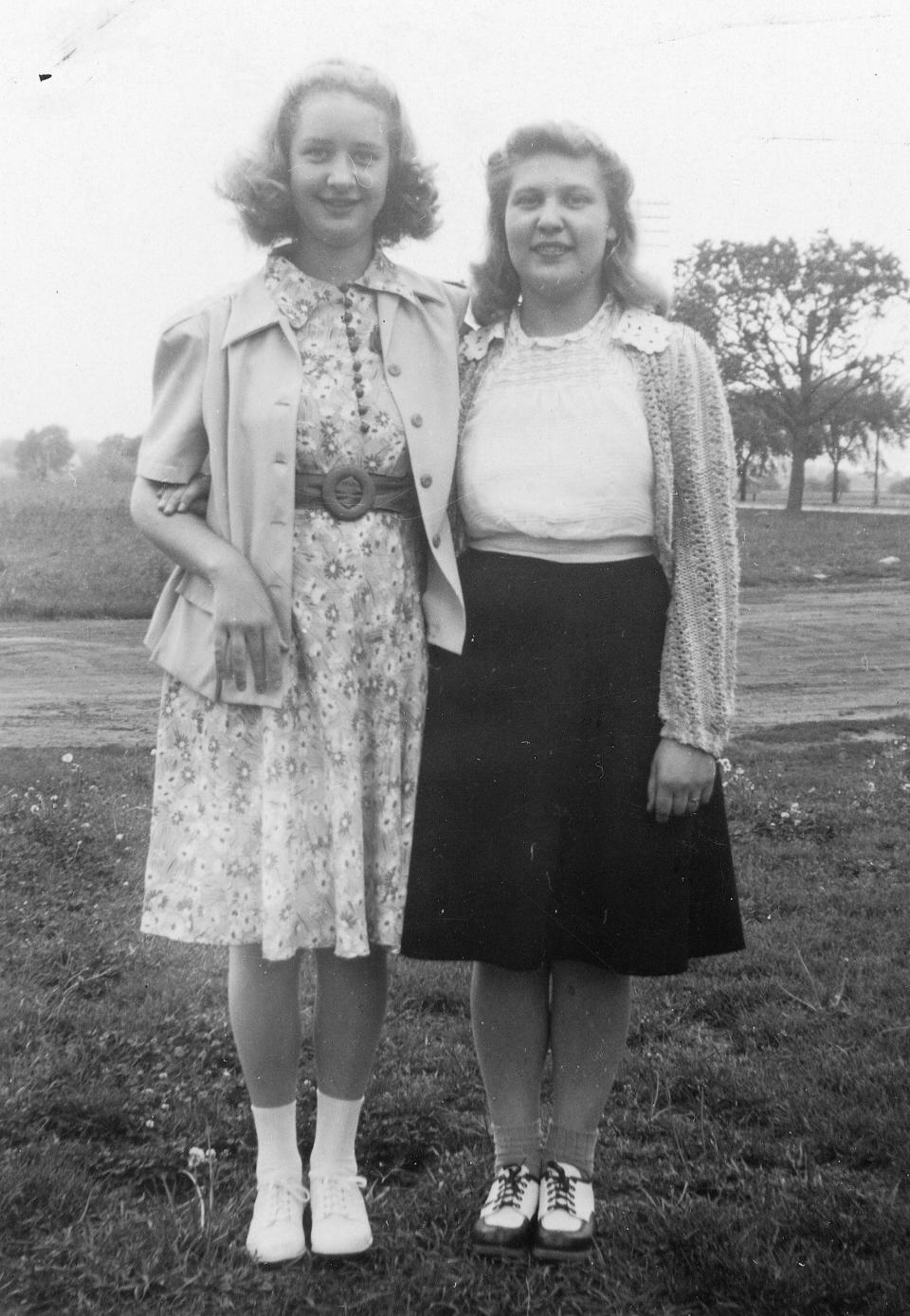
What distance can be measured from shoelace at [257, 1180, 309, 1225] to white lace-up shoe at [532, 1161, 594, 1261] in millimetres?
470

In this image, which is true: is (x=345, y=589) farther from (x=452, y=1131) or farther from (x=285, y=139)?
(x=452, y=1131)

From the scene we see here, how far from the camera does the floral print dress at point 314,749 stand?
2.31 m

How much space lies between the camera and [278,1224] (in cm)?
242

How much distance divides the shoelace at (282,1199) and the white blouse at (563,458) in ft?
4.32

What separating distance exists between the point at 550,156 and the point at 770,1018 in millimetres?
2256

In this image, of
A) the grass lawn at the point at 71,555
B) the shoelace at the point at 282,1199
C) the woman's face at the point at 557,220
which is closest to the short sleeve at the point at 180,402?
the woman's face at the point at 557,220

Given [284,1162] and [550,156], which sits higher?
[550,156]

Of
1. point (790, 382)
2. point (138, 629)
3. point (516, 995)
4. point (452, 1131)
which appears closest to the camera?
point (516, 995)

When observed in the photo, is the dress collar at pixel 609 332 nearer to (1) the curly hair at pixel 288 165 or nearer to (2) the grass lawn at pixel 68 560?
(1) the curly hair at pixel 288 165

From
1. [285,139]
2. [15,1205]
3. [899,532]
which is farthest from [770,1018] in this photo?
[899,532]

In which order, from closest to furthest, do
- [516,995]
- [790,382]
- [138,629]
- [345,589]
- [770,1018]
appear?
[345,589]
[516,995]
[770,1018]
[138,629]
[790,382]

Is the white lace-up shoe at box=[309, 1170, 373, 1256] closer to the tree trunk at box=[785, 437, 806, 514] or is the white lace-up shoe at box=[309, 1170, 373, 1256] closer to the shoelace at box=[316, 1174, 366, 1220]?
the shoelace at box=[316, 1174, 366, 1220]

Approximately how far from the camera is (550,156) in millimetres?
2389

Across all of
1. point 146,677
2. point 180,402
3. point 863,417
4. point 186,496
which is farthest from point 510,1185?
point 863,417
